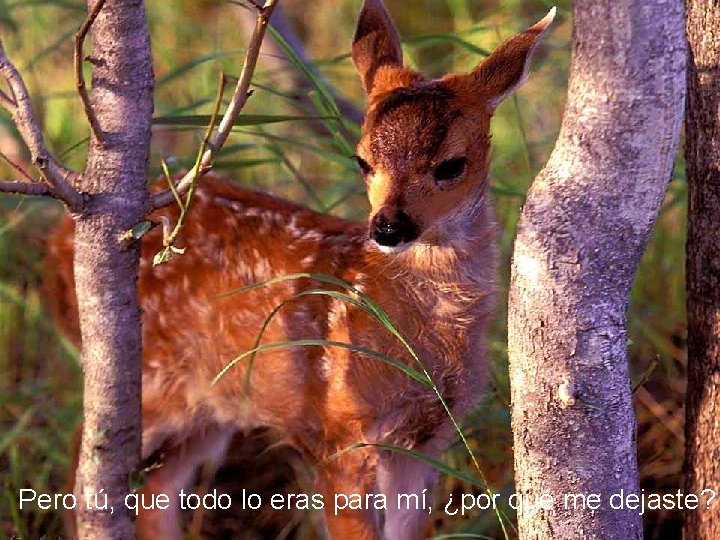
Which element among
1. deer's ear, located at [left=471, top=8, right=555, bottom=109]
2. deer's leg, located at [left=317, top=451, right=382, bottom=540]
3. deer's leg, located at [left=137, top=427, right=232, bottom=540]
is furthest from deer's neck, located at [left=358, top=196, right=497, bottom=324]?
deer's leg, located at [left=137, top=427, right=232, bottom=540]

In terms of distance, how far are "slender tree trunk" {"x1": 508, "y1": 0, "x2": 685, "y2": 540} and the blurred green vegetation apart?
354mm

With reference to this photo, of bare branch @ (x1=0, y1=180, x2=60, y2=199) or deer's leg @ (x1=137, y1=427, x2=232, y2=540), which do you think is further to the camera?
deer's leg @ (x1=137, y1=427, x2=232, y2=540)

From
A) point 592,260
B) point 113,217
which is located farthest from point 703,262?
point 113,217

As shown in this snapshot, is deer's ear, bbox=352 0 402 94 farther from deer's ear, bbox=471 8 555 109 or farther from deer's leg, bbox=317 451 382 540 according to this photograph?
deer's leg, bbox=317 451 382 540

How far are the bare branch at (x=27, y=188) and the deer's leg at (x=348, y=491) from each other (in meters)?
1.11

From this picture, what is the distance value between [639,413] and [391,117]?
139cm

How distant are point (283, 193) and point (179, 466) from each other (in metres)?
1.48

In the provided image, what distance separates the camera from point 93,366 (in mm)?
2771

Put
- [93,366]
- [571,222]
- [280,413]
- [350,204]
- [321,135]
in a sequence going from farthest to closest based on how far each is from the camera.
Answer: [350,204]
[321,135]
[280,413]
[93,366]
[571,222]

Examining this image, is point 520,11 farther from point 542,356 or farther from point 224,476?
point 542,356

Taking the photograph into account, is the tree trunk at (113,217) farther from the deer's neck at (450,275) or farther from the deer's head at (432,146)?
the deer's neck at (450,275)

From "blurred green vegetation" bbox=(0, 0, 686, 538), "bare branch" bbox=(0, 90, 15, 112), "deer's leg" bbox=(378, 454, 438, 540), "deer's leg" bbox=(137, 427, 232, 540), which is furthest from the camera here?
"deer's leg" bbox=(137, 427, 232, 540)

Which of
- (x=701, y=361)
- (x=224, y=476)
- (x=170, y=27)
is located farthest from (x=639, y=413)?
(x=170, y=27)

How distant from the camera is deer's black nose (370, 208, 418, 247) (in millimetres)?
2861
